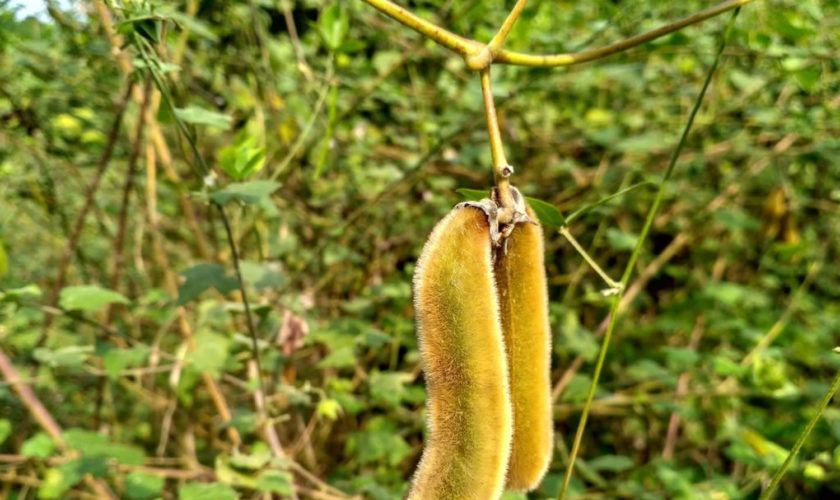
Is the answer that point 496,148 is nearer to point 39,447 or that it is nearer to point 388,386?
point 388,386

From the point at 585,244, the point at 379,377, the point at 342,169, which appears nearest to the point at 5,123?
the point at 342,169

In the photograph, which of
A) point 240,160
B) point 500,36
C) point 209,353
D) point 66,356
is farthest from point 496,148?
point 66,356

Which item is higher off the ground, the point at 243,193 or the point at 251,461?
the point at 243,193

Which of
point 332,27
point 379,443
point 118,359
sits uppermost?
point 332,27

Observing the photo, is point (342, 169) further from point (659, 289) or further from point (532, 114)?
point (659, 289)

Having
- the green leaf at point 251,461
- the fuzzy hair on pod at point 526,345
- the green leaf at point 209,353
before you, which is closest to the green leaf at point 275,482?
the green leaf at point 251,461

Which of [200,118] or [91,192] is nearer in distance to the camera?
Result: [200,118]
